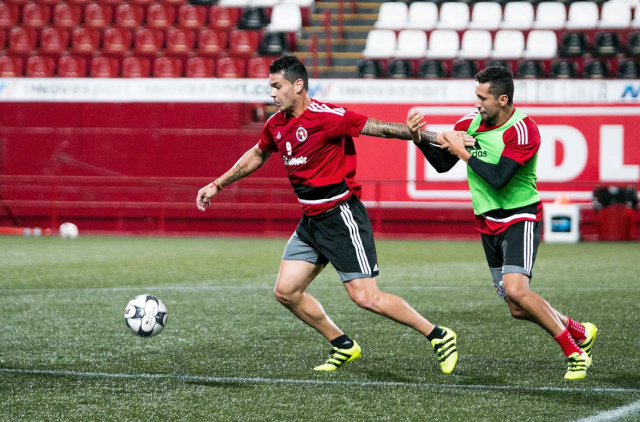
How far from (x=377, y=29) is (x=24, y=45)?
7.84 meters

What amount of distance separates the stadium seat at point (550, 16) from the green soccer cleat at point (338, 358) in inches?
605

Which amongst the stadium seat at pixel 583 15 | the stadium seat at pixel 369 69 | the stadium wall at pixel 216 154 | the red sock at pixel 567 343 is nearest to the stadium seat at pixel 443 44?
the stadium seat at pixel 369 69

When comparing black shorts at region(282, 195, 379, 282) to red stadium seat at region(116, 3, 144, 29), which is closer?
black shorts at region(282, 195, 379, 282)

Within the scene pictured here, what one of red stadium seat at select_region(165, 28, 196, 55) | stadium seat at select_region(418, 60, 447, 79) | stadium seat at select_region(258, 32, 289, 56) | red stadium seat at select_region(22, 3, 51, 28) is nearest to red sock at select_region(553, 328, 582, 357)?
stadium seat at select_region(418, 60, 447, 79)

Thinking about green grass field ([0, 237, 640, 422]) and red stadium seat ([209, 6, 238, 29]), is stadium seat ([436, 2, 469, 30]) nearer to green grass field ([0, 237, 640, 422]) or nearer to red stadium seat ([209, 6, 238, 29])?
red stadium seat ([209, 6, 238, 29])

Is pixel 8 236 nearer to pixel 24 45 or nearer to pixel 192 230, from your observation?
pixel 192 230

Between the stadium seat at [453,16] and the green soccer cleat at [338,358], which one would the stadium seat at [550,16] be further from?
the green soccer cleat at [338,358]

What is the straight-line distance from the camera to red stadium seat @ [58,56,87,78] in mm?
20203

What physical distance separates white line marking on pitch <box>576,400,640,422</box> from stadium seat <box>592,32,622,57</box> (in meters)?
15.3

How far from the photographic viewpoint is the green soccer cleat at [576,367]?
571cm

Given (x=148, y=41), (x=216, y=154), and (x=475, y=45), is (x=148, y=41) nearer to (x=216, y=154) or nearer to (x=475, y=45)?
(x=216, y=154)

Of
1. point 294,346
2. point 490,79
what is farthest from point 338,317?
point 490,79

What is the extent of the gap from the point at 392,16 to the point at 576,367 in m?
16.1

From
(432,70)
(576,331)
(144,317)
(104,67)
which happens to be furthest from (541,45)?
(144,317)
